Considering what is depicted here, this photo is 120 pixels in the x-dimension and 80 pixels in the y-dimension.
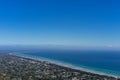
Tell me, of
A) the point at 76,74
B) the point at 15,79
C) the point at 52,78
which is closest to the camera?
the point at 15,79

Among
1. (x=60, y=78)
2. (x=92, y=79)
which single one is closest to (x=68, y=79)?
(x=60, y=78)

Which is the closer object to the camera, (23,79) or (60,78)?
(23,79)

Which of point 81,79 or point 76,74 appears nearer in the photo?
point 81,79

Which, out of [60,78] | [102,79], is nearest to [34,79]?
[60,78]

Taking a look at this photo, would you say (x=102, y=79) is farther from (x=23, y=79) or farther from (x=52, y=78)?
(x=23, y=79)

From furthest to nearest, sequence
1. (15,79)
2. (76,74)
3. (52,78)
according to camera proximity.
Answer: (76,74), (52,78), (15,79)

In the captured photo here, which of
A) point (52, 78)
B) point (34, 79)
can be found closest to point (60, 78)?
point (52, 78)

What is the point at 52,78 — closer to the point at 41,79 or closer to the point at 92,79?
the point at 41,79
